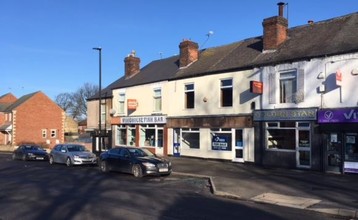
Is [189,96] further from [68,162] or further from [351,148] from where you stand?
[351,148]

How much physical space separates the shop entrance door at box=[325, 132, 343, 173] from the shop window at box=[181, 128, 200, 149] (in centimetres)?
970

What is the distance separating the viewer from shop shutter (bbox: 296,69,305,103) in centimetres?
2200

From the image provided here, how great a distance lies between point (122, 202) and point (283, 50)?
14969 mm

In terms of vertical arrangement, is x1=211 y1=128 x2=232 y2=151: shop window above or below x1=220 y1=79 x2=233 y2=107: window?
below

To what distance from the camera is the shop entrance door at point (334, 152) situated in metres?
20.4

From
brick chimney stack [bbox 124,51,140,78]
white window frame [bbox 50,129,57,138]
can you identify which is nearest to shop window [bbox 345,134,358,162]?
brick chimney stack [bbox 124,51,140,78]

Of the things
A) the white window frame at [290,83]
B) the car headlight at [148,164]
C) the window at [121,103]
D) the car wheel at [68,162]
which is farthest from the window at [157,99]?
the car headlight at [148,164]

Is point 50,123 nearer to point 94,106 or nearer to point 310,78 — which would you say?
point 94,106

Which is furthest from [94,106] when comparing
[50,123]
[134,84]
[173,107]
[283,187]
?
[50,123]

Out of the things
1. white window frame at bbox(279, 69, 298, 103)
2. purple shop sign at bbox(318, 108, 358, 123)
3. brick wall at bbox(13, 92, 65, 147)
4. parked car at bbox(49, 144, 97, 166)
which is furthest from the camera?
brick wall at bbox(13, 92, 65, 147)

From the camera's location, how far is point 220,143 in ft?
88.1

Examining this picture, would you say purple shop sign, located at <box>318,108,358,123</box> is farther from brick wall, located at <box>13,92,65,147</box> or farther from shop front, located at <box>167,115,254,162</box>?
brick wall, located at <box>13,92,65,147</box>

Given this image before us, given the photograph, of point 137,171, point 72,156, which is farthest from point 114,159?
point 72,156

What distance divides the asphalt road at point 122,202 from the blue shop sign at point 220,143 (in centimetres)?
803
